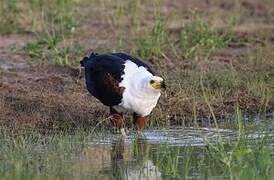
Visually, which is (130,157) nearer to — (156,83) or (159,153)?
(159,153)

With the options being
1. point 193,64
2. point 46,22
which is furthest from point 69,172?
point 46,22

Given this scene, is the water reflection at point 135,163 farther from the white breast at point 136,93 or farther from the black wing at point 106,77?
the black wing at point 106,77

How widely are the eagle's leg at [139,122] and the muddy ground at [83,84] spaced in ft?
1.45

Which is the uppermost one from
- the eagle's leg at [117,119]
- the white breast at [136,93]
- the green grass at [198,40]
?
the white breast at [136,93]

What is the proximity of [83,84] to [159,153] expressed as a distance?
2.88 m

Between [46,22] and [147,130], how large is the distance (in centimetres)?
464

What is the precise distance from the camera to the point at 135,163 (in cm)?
666

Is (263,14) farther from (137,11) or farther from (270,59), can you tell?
(270,59)

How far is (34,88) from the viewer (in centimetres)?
935

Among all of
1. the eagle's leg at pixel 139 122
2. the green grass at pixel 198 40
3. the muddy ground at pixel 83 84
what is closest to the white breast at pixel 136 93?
the eagle's leg at pixel 139 122

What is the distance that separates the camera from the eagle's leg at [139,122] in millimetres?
7728

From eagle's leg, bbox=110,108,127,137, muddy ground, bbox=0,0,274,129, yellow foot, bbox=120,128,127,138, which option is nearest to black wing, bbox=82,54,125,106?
eagle's leg, bbox=110,108,127,137

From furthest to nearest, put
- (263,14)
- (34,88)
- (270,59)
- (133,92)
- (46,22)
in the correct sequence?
(263,14)
(46,22)
(270,59)
(34,88)
(133,92)

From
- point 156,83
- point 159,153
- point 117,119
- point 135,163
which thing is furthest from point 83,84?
point 135,163
